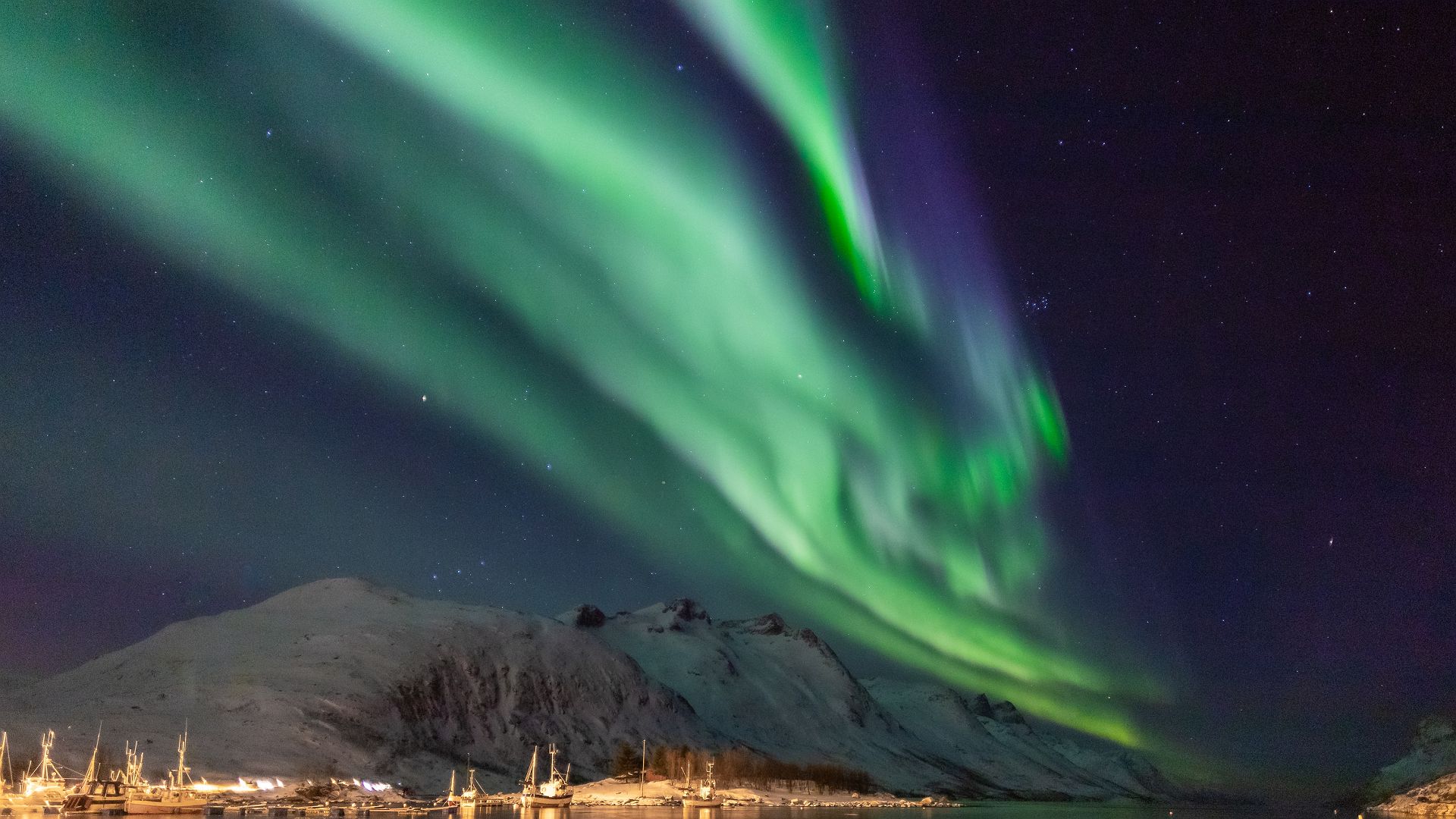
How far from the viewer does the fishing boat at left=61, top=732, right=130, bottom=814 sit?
133 m

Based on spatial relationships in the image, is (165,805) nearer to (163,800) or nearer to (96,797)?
(163,800)

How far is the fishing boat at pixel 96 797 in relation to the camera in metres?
133

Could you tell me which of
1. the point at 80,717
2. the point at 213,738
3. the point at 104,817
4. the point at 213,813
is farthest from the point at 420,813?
the point at 80,717

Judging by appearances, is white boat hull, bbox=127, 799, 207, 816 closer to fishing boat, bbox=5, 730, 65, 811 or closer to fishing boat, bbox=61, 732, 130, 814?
fishing boat, bbox=61, 732, 130, 814

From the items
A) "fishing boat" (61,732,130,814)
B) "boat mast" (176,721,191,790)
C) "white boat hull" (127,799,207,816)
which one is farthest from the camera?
"boat mast" (176,721,191,790)

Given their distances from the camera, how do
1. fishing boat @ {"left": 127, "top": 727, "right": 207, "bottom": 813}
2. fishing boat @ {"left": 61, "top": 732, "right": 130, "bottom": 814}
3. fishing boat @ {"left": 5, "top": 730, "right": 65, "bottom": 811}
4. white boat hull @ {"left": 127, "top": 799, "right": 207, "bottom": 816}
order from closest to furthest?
1. fishing boat @ {"left": 61, "top": 732, "right": 130, "bottom": 814}
2. white boat hull @ {"left": 127, "top": 799, "right": 207, "bottom": 816}
3. fishing boat @ {"left": 127, "top": 727, "right": 207, "bottom": 813}
4. fishing boat @ {"left": 5, "top": 730, "right": 65, "bottom": 811}

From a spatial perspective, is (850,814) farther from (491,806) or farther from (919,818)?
(491,806)

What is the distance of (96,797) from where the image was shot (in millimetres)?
139875

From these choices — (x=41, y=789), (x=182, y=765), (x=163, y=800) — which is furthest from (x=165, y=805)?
(x=182, y=765)

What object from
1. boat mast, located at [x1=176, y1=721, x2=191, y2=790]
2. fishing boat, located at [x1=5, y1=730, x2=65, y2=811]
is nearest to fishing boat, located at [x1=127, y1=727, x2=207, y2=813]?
boat mast, located at [x1=176, y1=721, x2=191, y2=790]

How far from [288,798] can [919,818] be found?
295ft

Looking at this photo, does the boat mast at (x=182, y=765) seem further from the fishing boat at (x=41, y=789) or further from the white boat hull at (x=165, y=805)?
the fishing boat at (x=41, y=789)

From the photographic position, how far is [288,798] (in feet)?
550

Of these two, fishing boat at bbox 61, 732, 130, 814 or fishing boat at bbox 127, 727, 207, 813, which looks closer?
fishing boat at bbox 61, 732, 130, 814
